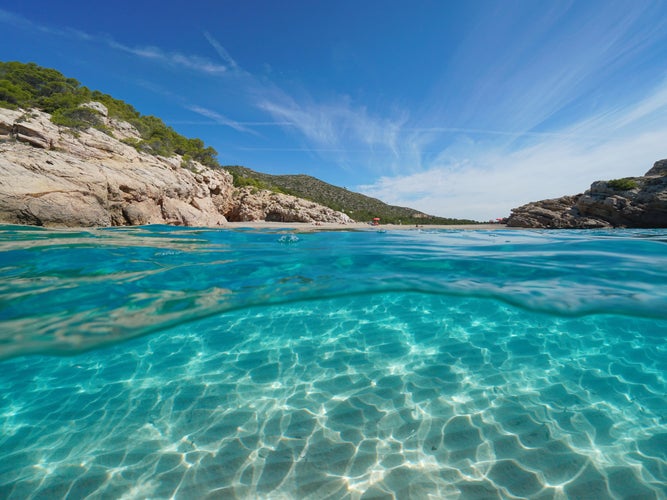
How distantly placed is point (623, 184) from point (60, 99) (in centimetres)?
5848

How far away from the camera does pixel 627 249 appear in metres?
10.6

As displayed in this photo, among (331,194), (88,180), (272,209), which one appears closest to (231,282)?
(88,180)

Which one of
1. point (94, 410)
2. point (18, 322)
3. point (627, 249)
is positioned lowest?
point (94, 410)

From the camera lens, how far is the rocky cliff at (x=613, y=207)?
28.7m

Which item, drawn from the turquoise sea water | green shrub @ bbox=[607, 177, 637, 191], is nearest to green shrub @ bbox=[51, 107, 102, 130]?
the turquoise sea water

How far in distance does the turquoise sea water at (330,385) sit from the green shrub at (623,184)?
35.6 meters

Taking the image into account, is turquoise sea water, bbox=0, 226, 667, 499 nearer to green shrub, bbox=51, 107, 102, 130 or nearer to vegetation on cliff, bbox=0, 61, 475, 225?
green shrub, bbox=51, 107, 102, 130

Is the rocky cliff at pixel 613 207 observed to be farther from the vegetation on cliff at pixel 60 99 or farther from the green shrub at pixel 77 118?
the green shrub at pixel 77 118

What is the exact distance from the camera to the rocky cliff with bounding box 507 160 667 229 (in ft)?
94.1

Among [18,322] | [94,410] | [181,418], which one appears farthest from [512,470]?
[18,322]

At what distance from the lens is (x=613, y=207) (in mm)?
30516

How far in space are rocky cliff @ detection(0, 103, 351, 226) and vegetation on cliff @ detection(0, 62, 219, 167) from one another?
1323 millimetres

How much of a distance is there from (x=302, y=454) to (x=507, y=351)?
3.39 metres

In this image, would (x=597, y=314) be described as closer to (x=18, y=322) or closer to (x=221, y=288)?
(x=221, y=288)
